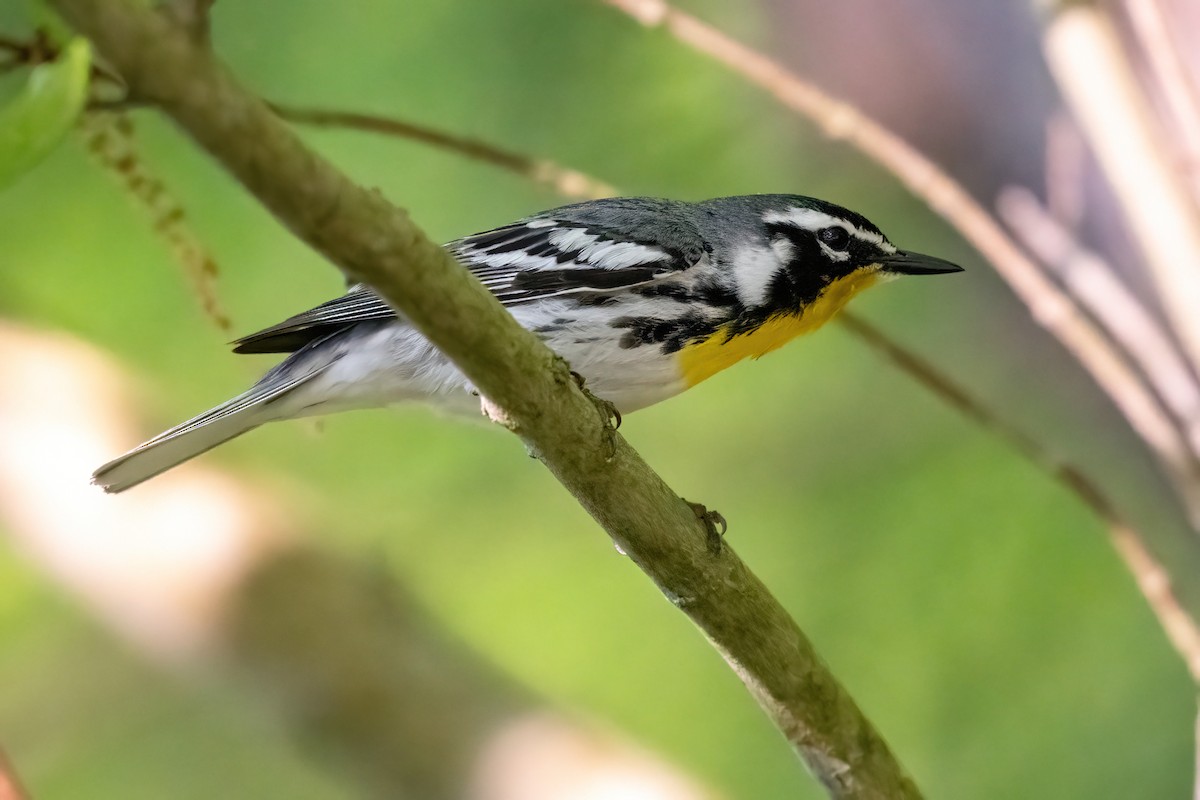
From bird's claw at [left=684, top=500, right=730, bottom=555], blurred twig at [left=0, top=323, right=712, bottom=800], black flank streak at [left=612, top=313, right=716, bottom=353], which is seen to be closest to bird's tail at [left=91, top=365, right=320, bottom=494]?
black flank streak at [left=612, top=313, right=716, bottom=353]

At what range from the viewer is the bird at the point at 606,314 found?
60.1 inches

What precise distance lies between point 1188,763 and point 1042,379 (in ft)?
3.37

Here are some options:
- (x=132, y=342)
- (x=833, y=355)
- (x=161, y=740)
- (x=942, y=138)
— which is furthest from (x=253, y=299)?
(x=942, y=138)

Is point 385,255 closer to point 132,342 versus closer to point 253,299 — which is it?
point 253,299

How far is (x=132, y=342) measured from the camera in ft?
9.71

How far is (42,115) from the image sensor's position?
2.01 ft

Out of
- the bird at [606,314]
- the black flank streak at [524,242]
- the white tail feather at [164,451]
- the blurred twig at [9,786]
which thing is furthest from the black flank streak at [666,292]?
the blurred twig at [9,786]

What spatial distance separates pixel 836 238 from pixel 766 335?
0.21 m

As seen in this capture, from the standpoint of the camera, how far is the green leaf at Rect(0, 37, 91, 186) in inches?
24.0

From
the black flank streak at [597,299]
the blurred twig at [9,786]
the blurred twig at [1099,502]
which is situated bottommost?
the blurred twig at [1099,502]

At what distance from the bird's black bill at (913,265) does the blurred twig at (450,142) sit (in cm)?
42

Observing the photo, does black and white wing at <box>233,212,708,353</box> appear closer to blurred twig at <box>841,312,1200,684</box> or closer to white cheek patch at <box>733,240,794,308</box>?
white cheek patch at <box>733,240,794,308</box>

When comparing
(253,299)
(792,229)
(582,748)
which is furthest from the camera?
(253,299)

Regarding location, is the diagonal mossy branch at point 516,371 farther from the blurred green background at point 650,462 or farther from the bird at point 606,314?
the blurred green background at point 650,462
